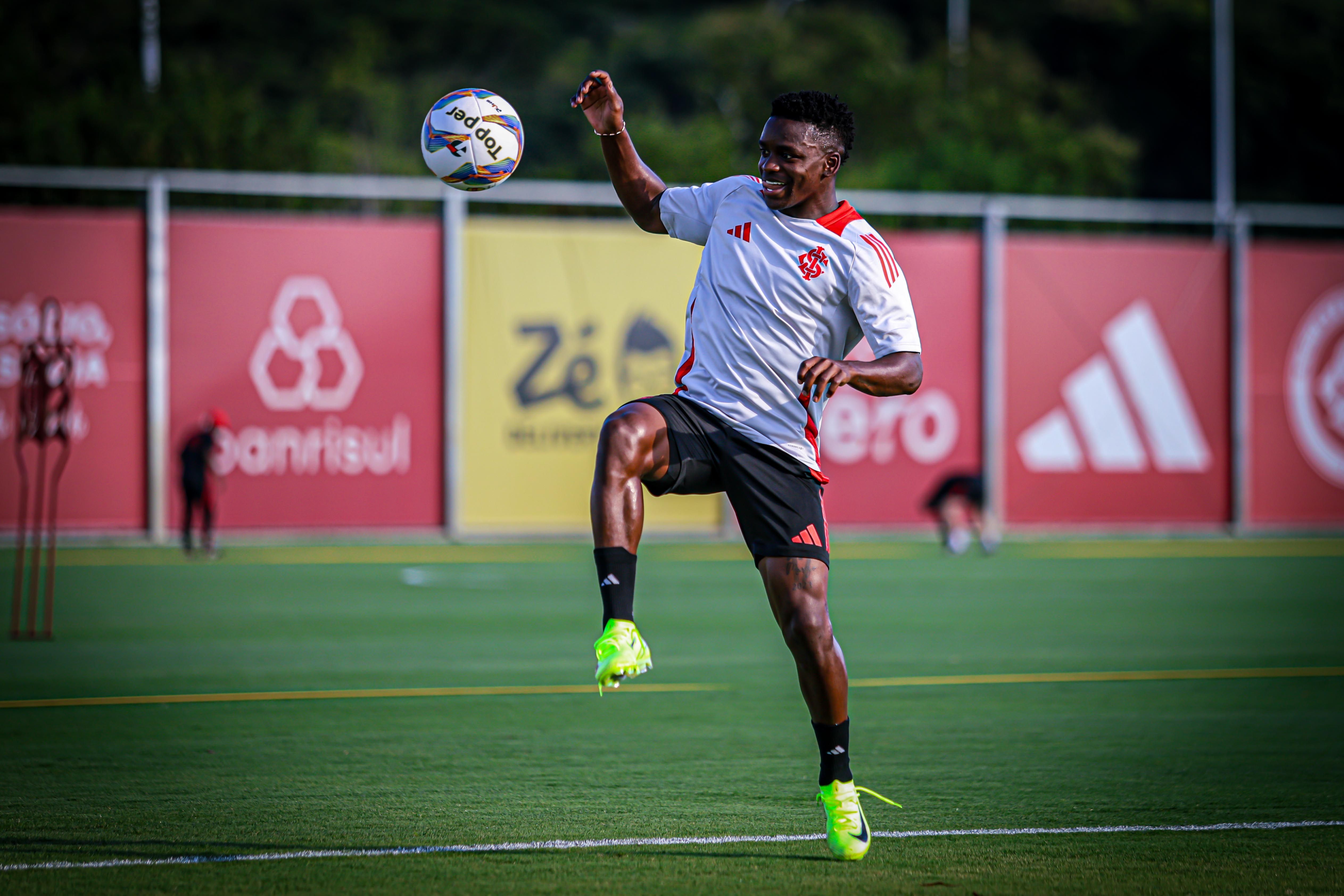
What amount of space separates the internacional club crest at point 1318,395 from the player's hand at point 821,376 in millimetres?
25794

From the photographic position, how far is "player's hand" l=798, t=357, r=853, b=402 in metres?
5.69

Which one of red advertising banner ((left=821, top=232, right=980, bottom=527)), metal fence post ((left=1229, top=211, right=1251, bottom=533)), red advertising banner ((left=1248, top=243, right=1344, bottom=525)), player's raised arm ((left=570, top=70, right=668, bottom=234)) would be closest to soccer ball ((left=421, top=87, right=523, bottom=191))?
player's raised arm ((left=570, top=70, right=668, bottom=234))

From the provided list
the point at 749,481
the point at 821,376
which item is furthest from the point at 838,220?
the point at 749,481

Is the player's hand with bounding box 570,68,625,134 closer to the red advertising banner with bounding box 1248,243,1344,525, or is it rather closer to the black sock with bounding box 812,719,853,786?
the black sock with bounding box 812,719,853,786

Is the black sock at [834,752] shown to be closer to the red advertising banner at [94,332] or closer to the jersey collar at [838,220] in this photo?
the jersey collar at [838,220]

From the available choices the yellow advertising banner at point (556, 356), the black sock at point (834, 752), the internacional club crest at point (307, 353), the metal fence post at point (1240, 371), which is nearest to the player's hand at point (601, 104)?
the black sock at point (834, 752)

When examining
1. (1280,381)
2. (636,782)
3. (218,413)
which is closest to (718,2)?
(1280,381)

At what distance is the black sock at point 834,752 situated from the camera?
6.08 metres

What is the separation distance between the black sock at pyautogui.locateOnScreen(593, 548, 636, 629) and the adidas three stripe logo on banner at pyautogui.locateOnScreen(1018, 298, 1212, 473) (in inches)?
920

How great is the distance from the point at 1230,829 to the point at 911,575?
1357cm

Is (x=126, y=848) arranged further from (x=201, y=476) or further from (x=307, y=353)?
(x=307, y=353)

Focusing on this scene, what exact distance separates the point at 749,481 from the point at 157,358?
2026 cm

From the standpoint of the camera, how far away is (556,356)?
26.7 meters

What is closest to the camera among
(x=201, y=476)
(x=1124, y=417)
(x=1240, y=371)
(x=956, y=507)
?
(x=201, y=476)
